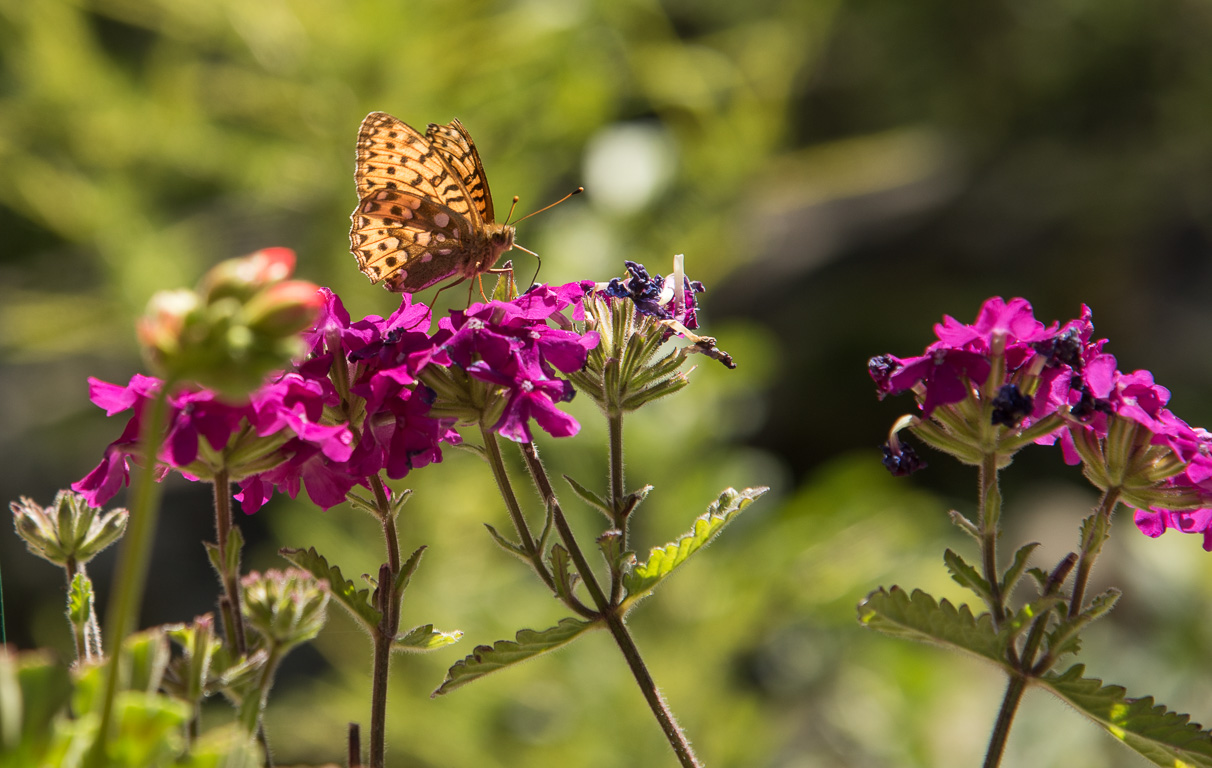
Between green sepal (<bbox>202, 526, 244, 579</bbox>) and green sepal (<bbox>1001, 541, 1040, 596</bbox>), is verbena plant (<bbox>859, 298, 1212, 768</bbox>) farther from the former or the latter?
green sepal (<bbox>202, 526, 244, 579</bbox>)

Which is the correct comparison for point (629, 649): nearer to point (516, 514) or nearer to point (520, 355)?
point (516, 514)

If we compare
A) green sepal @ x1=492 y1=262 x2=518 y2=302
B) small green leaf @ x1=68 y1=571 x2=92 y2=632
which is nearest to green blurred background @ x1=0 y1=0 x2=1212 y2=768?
green sepal @ x1=492 y1=262 x2=518 y2=302

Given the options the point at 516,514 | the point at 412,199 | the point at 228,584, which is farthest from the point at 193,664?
the point at 412,199

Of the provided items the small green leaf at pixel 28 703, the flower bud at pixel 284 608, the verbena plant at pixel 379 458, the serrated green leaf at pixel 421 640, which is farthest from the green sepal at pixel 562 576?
the small green leaf at pixel 28 703

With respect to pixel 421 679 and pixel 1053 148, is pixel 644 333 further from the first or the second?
pixel 1053 148

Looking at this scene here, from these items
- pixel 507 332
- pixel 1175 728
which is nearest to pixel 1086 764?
pixel 1175 728

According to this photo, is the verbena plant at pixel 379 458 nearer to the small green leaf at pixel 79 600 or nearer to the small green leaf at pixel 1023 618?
the small green leaf at pixel 79 600
